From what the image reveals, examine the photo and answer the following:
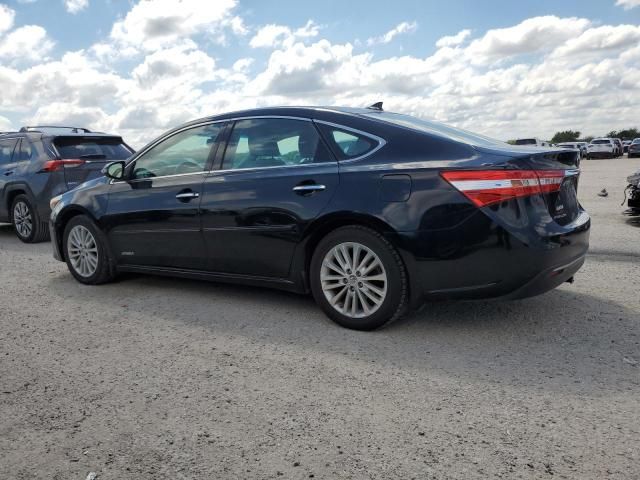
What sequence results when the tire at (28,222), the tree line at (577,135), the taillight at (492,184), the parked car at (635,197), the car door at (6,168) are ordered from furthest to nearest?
the tree line at (577,135) < the car door at (6,168) < the parked car at (635,197) < the tire at (28,222) < the taillight at (492,184)

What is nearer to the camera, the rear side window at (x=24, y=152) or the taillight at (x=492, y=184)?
the taillight at (x=492, y=184)

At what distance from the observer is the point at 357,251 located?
13.9 feet

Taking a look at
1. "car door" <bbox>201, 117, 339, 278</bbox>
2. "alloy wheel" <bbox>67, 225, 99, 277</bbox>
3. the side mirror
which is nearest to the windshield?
"car door" <bbox>201, 117, 339, 278</bbox>

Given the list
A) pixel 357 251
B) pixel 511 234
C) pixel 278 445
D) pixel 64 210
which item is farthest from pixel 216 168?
pixel 278 445

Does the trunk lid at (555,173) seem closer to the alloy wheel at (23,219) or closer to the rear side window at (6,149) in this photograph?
the alloy wheel at (23,219)

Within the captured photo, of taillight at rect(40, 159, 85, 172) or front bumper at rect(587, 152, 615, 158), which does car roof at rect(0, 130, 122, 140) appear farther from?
front bumper at rect(587, 152, 615, 158)

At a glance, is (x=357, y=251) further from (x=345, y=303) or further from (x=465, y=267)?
(x=465, y=267)

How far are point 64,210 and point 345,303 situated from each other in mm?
3468

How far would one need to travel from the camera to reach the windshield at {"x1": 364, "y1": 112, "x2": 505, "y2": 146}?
426 centimetres

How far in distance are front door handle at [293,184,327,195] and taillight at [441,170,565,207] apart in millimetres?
936

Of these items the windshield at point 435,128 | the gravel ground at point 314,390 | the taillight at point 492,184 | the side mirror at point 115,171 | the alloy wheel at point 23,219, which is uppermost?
the windshield at point 435,128

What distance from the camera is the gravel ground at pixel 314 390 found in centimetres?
258

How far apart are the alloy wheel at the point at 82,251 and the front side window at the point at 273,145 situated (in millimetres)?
1928

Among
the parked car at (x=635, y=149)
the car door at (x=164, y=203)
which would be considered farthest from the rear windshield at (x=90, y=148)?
the parked car at (x=635, y=149)
